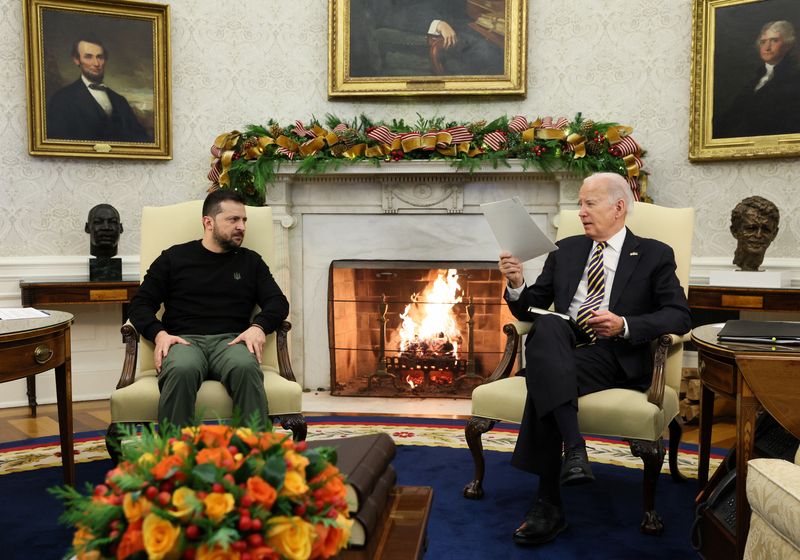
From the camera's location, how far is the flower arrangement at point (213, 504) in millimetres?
1062

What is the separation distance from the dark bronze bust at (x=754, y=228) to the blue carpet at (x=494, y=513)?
5.04 ft

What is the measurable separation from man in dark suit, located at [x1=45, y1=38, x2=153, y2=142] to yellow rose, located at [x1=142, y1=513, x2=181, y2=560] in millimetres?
4334

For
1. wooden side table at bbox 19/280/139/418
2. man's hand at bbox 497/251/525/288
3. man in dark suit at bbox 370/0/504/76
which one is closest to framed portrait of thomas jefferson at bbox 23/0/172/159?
wooden side table at bbox 19/280/139/418

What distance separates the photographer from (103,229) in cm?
451

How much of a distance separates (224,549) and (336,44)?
173 inches

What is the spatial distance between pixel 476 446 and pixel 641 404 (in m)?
0.70

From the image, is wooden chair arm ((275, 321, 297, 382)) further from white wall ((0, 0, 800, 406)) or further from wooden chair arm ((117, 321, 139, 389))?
white wall ((0, 0, 800, 406))

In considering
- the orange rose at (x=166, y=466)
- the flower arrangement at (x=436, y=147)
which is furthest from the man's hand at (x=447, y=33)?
the orange rose at (x=166, y=466)

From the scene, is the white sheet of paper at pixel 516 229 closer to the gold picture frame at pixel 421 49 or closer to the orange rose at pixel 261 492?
the orange rose at pixel 261 492

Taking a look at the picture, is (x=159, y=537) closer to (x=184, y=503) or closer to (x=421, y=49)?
(x=184, y=503)

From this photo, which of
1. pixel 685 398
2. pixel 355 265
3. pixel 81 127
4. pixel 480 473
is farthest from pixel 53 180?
pixel 685 398

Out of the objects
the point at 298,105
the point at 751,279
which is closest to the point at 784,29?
the point at 751,279

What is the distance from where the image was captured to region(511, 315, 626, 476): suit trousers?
8.38ft

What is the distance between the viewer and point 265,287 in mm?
3271
